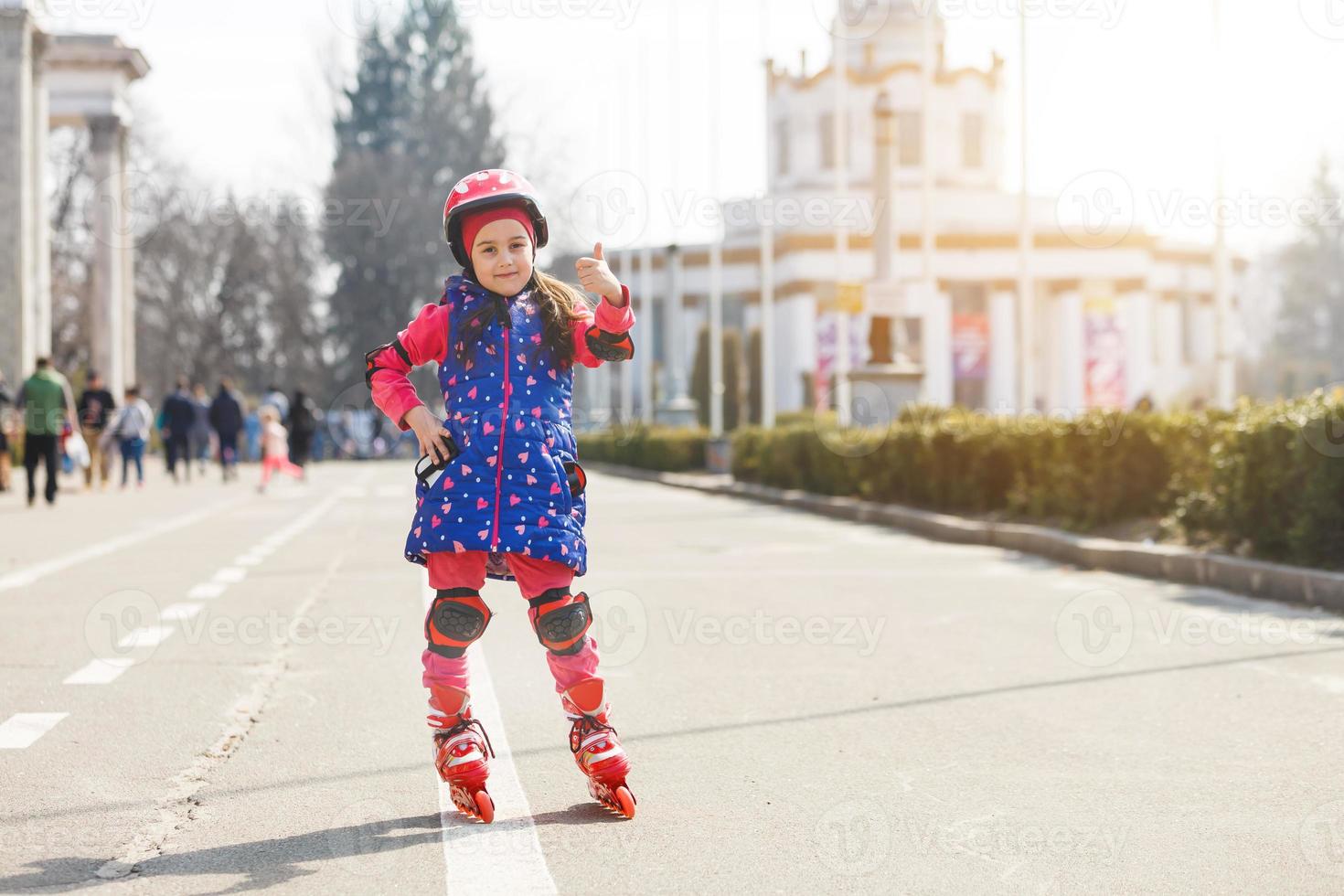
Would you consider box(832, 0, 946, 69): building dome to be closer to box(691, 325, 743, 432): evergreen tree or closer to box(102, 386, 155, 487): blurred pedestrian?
box(691, 325, 743, 432): evergreen tree

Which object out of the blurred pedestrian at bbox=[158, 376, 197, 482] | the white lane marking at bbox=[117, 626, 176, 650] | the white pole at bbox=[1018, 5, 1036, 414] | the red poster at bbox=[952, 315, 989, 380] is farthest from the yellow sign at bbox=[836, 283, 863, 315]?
the red poster at bbox=[952, 315, 989, 380]

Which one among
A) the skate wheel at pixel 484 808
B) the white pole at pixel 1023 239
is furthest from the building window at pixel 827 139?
the skate wheel at pixel 484 808

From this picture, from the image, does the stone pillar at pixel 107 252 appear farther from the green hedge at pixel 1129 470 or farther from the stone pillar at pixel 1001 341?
the stone pillar at pixel 1001 341

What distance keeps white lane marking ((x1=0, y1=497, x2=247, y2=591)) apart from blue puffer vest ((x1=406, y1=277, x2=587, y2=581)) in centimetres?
763

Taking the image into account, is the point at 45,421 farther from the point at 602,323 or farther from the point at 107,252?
the point at 107,252

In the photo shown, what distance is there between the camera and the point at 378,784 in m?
5.36

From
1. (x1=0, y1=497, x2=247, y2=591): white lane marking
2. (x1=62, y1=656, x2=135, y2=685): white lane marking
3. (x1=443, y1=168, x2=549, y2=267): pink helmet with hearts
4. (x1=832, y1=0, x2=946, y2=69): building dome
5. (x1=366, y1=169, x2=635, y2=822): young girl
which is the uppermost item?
(x1=832, y1=0, x2=946, y2=69): building dome

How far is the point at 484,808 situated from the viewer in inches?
189

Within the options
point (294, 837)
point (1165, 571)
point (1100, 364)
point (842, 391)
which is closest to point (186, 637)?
point (294, 837)

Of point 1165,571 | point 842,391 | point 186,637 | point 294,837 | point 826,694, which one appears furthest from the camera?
point 842,391

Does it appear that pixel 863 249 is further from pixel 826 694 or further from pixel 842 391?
pixel 826 694

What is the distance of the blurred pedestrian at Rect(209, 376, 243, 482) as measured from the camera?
34500mm

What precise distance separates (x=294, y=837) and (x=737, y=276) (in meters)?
79.0

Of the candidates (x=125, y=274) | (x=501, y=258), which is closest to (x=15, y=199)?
(x=125, y=274)
